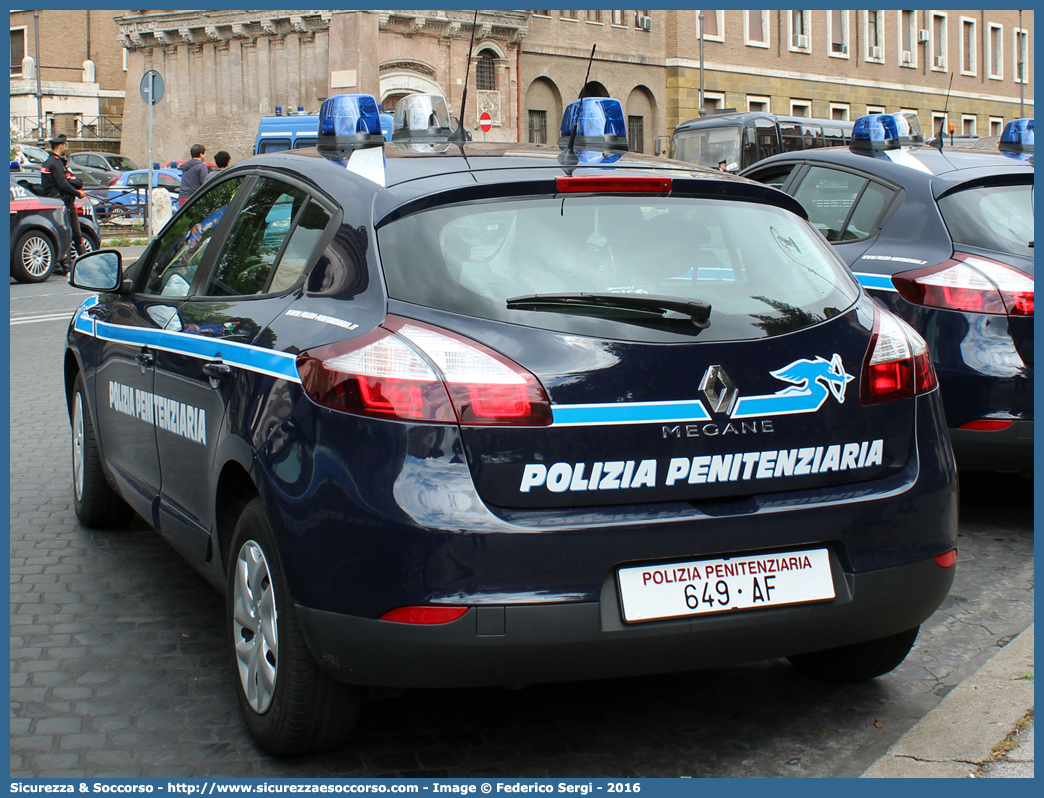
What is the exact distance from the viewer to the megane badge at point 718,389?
296 cm

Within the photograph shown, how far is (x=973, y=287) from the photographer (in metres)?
5.37

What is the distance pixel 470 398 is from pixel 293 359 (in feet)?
1.84

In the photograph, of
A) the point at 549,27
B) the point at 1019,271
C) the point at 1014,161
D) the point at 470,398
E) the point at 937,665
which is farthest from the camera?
the point at 549,27

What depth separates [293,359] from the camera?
314 centimetres

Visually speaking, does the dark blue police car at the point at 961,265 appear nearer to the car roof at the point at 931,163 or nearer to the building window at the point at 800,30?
the car roof at the point at 931,163

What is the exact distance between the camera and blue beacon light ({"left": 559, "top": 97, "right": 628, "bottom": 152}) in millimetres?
4062

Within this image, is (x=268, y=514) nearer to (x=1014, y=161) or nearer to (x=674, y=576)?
(x=674, y=576)

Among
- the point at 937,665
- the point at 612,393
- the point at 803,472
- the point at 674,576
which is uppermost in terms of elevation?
the point at 612,393

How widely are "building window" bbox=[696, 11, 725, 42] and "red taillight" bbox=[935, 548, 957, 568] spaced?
4817cm

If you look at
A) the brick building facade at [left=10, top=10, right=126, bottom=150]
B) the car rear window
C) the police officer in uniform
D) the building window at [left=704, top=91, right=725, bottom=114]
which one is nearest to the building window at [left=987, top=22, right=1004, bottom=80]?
the building window at [left=704, top=91, right=725, bottom=114]

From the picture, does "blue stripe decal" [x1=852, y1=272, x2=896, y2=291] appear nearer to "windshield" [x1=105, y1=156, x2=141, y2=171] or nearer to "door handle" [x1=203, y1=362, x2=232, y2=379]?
"door handle" [x1=203, y1=362, x2=232, y2=379]

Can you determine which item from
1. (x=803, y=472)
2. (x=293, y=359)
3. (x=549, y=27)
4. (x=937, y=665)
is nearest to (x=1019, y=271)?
(x=937, y=665)

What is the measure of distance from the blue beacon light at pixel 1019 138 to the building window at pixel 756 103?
4381 cm
